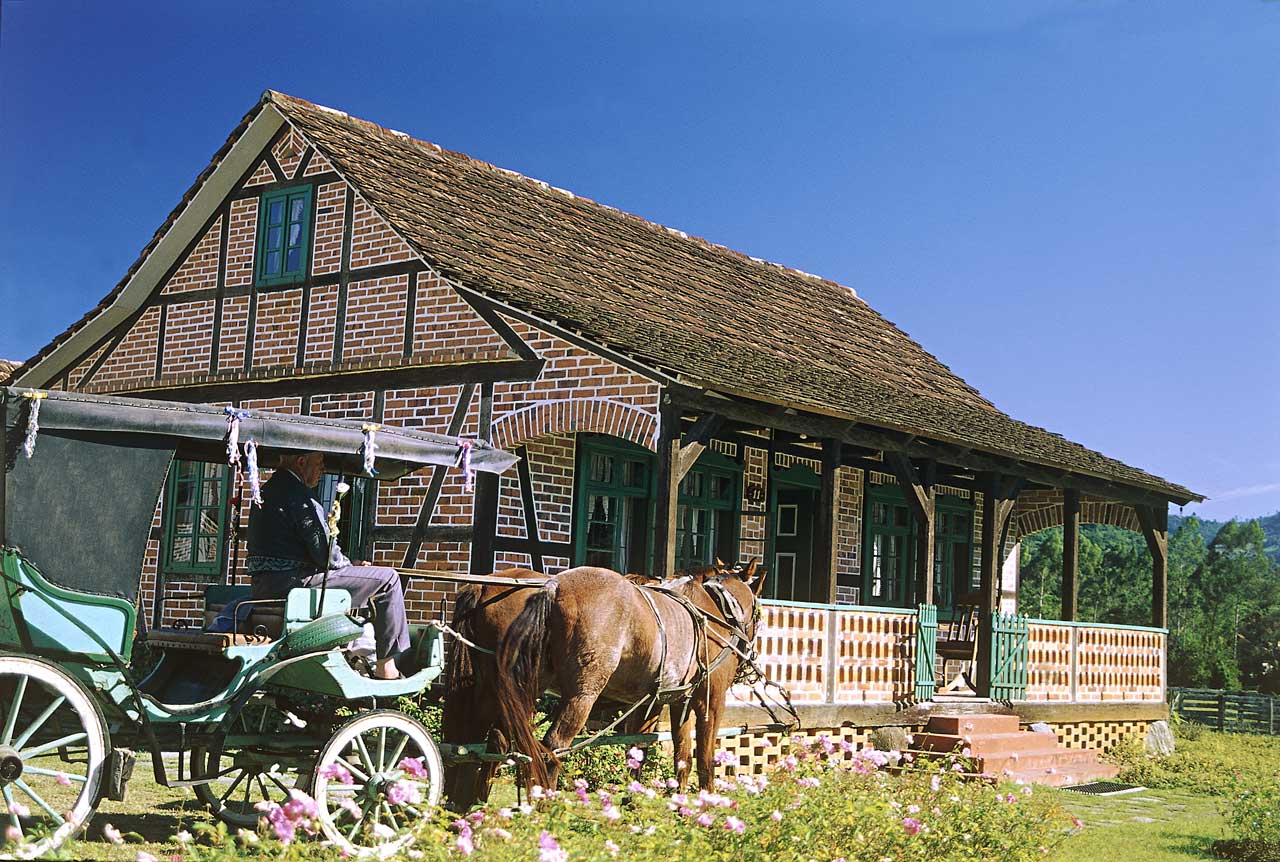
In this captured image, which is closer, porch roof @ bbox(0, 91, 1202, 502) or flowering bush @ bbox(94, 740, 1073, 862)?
flowering bush @ bbox(94, 740, 1073, 862)

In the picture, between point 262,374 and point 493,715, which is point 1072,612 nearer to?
point 262,374

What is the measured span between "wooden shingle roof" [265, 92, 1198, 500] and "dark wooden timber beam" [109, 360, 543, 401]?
2.26ft

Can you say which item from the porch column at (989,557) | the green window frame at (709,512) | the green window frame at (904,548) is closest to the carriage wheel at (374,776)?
the green window frame at (709,512)

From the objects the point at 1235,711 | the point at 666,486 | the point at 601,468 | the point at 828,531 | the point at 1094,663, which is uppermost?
the point at 601,468

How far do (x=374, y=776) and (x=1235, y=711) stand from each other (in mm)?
24724

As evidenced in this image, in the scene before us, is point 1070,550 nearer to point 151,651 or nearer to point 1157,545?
point 1157,545

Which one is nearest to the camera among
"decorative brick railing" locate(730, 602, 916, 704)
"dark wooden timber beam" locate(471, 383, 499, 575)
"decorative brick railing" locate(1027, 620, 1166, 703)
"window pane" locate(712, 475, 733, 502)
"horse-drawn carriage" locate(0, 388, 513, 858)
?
"horse-drawn carriage" locate(0, 388, 513, 858)

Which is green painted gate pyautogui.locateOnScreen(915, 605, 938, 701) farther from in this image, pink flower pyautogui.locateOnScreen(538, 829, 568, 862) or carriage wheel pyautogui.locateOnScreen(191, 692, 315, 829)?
pink flower pyautogui.locateOnScreen(538, 829, 568, 862)

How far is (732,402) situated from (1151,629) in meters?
8.77

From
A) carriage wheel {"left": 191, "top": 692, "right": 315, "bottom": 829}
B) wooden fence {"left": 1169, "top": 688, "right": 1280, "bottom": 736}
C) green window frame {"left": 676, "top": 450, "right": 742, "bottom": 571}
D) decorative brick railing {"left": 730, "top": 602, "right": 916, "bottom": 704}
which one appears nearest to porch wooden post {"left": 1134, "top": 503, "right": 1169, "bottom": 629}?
green window frame {"left": 676, "top": 450, "right": 742, "bottom": 571}

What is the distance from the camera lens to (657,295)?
16.3 m

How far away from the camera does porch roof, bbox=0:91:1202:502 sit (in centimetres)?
1333

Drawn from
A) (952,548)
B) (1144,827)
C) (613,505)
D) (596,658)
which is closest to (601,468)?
(613,505)

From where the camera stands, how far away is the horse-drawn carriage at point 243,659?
6102 millimetres
